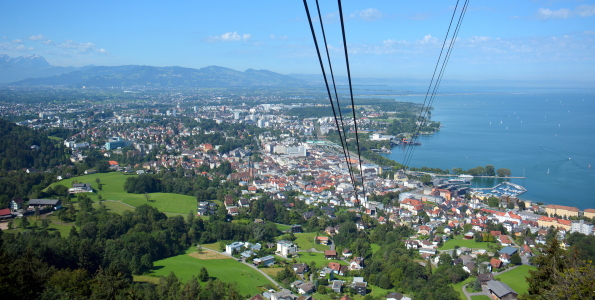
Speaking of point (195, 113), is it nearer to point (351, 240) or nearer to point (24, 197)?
point (24, 197)

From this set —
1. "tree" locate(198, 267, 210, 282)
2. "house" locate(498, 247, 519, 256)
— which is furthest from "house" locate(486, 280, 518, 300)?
"tree" locate(198, 267, 210, 282)

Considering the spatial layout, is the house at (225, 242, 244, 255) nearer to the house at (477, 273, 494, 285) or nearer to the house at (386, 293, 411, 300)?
the house at (386, 293, 411, 300)

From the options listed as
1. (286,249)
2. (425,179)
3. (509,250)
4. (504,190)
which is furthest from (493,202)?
(286,249)

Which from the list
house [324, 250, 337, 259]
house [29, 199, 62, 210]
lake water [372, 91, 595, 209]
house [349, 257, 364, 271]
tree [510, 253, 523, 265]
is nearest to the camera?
house [349, 257, 364, 271]

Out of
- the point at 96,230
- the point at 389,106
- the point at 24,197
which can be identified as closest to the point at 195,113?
the point at 389,106

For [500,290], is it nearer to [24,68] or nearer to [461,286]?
[461,286]

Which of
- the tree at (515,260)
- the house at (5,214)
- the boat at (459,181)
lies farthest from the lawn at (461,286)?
the house at (5,214)

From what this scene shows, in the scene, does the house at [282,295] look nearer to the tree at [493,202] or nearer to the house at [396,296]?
the house at [396,296]
